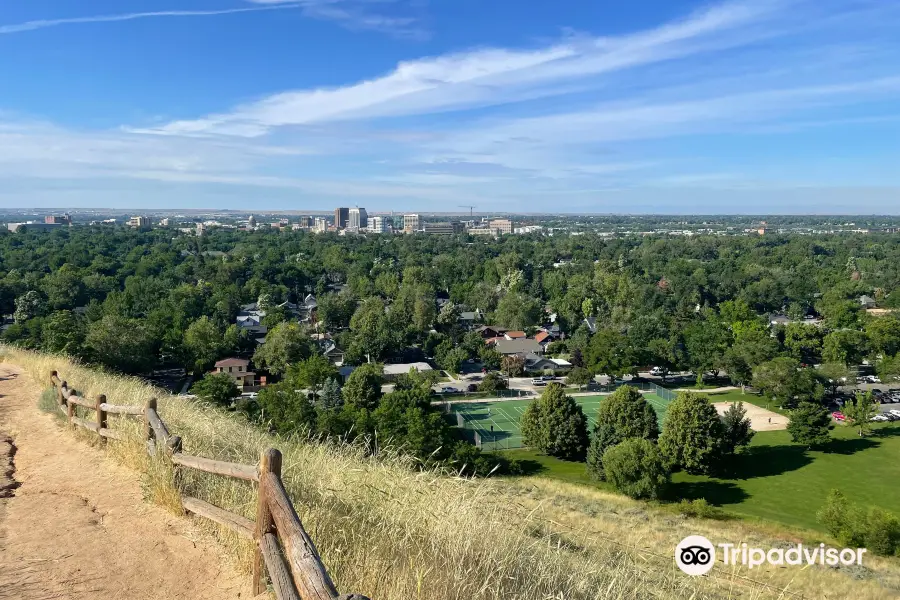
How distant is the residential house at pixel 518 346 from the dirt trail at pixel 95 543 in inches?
1212

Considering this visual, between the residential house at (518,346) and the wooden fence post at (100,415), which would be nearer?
the wooden fence post at (100,415)

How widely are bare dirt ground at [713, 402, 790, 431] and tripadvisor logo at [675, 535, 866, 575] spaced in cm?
1257

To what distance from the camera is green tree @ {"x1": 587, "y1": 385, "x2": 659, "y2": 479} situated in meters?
19.2

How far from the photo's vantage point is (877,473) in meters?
19.9

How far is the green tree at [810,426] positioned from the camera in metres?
21.5

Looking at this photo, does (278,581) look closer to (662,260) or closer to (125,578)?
(125,578)

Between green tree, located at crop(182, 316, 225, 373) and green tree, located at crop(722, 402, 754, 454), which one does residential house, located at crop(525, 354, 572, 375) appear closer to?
green tree, located at crop(722, 402, 754, 454)

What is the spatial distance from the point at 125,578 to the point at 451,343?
3289 centimetres

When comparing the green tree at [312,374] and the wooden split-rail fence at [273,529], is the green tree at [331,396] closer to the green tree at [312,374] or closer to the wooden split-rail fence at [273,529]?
the green tree at [312,374]

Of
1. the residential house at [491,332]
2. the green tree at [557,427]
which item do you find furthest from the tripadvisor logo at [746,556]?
the residential house at [491,332]

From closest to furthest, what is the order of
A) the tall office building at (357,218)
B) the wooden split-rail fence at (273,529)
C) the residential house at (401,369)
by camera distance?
1. the wooden split-rail fence at (273,529)
2. the residential house at (401,369)
3. the tall office building at (357,218)

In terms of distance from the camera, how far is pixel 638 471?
16.7 m

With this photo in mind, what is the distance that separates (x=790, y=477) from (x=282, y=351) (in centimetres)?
2217

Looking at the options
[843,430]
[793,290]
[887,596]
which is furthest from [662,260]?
[887,596]
